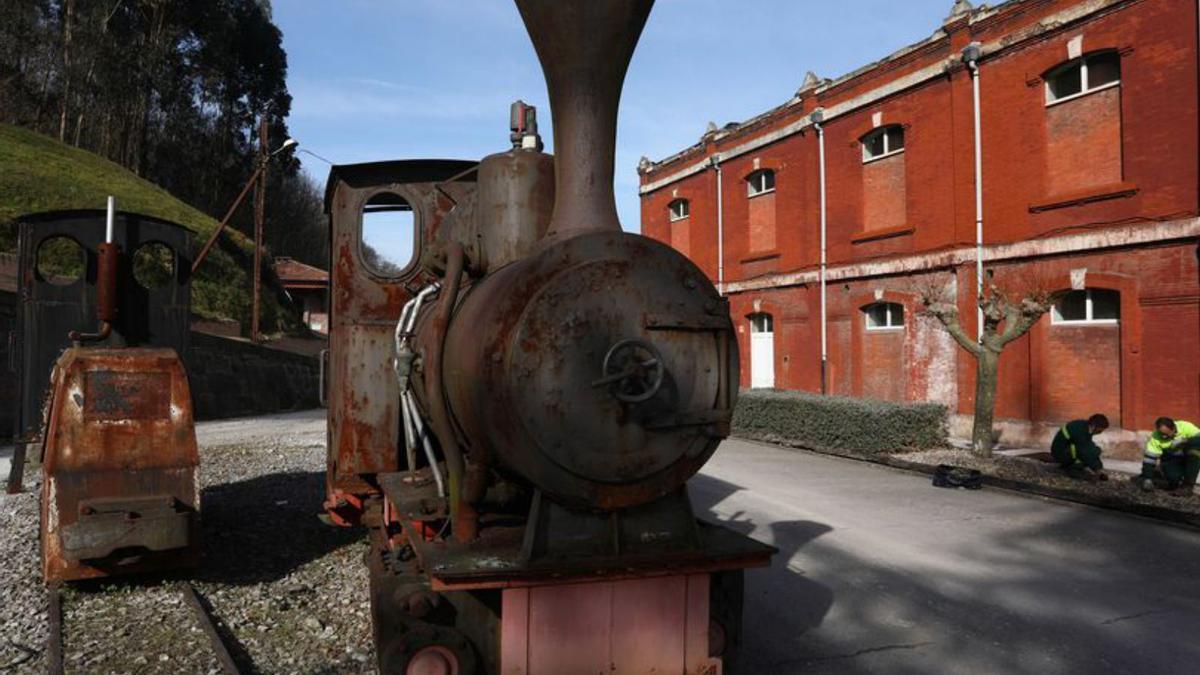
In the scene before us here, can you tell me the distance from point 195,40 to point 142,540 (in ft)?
128

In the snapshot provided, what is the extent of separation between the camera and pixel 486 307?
3252 millimetres

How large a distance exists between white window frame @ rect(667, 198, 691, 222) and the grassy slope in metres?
14.0

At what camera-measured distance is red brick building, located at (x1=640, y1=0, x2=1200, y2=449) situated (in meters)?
11.8

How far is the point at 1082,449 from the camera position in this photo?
10.1 m

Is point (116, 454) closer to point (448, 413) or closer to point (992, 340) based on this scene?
point (448, 413)

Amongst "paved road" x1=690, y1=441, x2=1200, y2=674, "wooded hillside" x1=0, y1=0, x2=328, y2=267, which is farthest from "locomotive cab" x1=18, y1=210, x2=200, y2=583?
"wooded hillside" x1=0, y1=0, x2=328, y2=267

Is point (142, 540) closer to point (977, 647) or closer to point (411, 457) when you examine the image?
point (411, 457)

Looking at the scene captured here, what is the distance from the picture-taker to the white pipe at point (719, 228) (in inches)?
874

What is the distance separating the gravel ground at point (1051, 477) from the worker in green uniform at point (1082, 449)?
165mm

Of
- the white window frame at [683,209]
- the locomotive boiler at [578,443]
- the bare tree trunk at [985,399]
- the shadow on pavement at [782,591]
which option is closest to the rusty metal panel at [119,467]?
the locomotive boiler at [578,443]

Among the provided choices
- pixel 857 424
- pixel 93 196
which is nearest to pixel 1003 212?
pixel 857 424

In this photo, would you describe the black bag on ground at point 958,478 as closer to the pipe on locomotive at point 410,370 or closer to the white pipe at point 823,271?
the pipe on locomotive at point 410,370

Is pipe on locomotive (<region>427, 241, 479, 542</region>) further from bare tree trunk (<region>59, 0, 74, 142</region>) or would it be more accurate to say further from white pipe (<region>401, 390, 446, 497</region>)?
bare tree trunk (<region>59, 0, 74, 142</region>)

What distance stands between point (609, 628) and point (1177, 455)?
29.7ft
